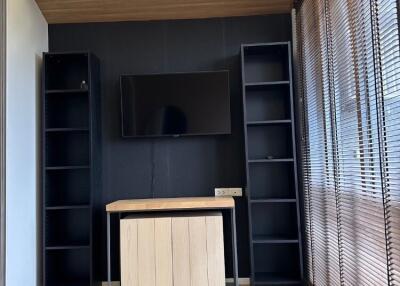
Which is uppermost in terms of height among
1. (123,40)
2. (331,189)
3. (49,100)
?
(123,40)

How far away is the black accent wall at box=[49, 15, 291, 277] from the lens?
12.2ft

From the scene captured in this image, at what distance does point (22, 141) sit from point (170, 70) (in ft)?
5.02

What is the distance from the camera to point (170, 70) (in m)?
3.79

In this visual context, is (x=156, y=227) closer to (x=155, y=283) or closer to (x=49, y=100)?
(x=155, y=283)

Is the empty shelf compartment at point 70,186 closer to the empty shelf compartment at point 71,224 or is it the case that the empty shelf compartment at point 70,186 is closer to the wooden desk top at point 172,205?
the empty shelf compartment at point 71,224

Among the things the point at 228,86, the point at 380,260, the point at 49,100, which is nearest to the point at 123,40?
the point at 49,100

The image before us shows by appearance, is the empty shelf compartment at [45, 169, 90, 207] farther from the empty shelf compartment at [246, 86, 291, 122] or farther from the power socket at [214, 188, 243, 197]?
the empty shelf compartment at [246, 86, 291, 122]

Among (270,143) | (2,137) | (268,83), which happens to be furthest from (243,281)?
(2,137)

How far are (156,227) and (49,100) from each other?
5.43 feet

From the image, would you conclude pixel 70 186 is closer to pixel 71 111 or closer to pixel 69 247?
pixel 69 247

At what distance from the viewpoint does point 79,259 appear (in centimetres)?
364

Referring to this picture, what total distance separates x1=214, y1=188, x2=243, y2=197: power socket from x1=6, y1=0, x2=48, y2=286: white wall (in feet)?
5.55

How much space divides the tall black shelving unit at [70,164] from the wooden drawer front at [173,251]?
19.4 inches

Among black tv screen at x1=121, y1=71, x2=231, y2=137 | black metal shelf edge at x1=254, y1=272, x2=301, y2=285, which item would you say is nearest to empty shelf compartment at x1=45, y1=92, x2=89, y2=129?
black tv screen at x1=121, y1=71, x2=231, y2=137
